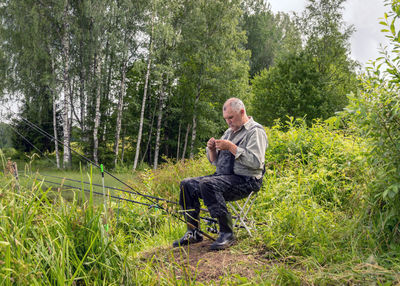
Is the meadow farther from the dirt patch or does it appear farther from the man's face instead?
the man's face

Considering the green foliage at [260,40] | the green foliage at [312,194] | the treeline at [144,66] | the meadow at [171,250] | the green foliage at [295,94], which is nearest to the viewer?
the meadow at [171,250]

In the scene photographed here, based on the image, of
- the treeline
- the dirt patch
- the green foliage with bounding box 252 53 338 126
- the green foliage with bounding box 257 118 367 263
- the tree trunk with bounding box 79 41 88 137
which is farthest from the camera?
the tree trunk with bounding box 79 41 88 137

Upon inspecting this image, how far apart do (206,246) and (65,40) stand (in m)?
17.1

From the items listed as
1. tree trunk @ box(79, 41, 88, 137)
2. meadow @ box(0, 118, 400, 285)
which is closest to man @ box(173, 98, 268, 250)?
Answer: meadow @ box(0, 118, 400, 285)

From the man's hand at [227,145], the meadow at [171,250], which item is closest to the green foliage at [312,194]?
the meadow at [171,250]

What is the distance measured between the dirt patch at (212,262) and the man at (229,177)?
115 millimetres

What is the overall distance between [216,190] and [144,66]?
16137 mm

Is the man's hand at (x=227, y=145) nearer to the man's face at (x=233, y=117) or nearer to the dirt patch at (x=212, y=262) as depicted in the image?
the man's face at (x=233, y=117)

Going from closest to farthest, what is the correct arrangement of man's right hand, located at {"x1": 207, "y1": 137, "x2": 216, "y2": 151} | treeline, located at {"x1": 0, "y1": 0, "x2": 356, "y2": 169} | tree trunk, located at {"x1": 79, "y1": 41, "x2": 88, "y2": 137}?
1. man's right hand, located at {"x1": 207, "y1": 137, "x2": 216, "y2": 151}
2. treeline, located at {"x1": 0, "y1": 0, "x2": 356, "y2": 169}
3. tree trunk, located at {"x1": 79, "y1": 41, "x2": 88, "y2": 137}

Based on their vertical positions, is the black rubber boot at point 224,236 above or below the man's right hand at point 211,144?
below

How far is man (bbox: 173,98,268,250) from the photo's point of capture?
9.76 feet

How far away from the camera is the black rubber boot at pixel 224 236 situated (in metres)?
2.98

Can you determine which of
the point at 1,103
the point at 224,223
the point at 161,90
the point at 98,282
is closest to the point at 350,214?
the point at 224,223

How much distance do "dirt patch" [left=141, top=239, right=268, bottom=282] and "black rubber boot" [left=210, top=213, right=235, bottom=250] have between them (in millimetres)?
46
